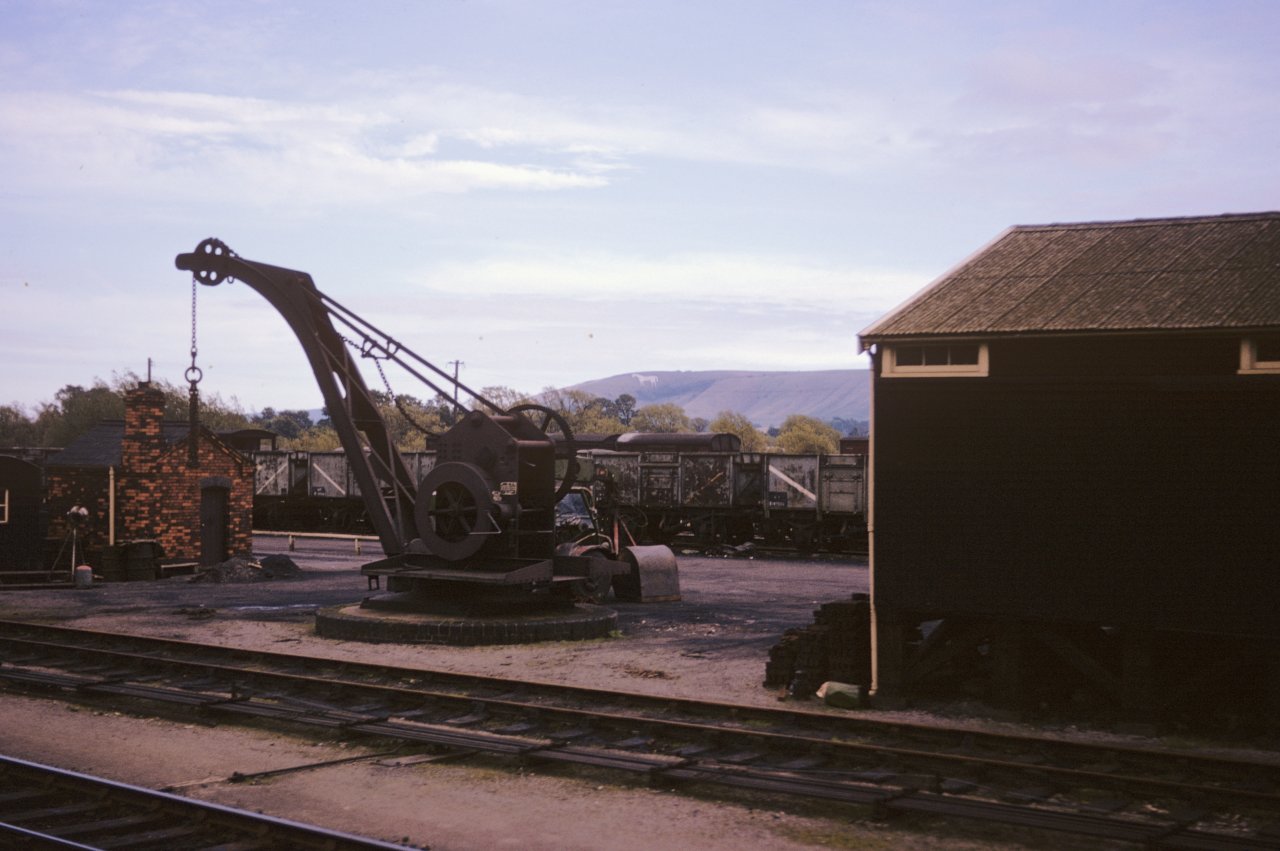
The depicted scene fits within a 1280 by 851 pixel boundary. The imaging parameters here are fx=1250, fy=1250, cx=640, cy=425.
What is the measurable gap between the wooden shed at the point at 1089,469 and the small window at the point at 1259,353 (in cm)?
2

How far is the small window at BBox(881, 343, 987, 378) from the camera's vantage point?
454 inches

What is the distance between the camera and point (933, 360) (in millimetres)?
11750

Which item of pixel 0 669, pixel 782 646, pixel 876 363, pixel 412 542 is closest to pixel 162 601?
pixel 412 542

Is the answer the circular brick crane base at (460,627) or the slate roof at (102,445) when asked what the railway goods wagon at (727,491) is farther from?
the circular brick crane base at (460,627)

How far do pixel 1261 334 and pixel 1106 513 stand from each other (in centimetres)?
190

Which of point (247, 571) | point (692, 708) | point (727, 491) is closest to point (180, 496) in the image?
point (247, 571)

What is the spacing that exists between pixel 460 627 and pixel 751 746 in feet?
23.3

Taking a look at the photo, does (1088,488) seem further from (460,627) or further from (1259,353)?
(460,627)

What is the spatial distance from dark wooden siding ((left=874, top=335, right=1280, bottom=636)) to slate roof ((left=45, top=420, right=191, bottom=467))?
19383 mm

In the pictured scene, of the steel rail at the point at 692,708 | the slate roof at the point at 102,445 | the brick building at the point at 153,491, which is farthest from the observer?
the slate roof at the point at 102,445

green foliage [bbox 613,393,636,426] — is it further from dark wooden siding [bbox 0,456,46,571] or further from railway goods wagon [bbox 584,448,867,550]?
dark wooden siding [bbox 0,456,46,571]

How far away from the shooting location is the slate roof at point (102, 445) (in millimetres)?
27031

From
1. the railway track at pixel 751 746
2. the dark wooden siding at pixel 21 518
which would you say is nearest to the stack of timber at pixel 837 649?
the railway track at pixel 751 746

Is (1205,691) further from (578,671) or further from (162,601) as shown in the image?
(162,601)
